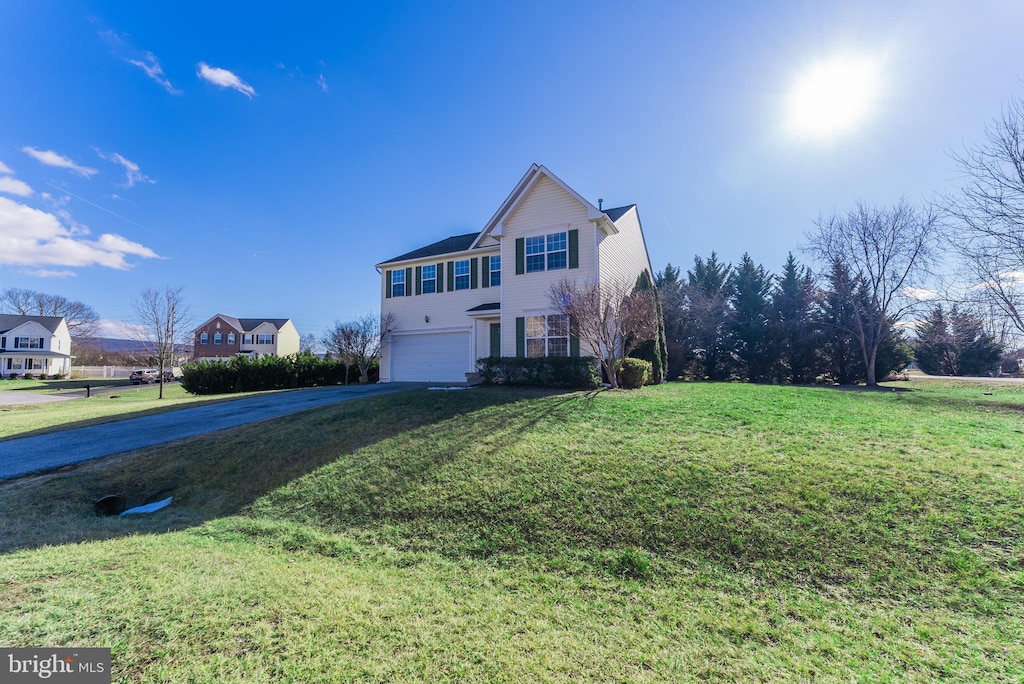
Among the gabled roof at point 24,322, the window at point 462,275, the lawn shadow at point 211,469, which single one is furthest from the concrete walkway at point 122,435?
the gabled roof at point 24,322

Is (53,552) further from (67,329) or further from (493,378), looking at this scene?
(67,329)

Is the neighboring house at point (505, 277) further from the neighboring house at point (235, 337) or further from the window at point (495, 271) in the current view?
the neighboring house at point (235, 337)

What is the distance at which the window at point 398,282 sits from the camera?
816 inches

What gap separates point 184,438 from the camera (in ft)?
32.5

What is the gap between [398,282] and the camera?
68.6ft

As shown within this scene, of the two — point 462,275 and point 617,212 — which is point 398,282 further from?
point 617,212

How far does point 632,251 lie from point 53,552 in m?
19.2

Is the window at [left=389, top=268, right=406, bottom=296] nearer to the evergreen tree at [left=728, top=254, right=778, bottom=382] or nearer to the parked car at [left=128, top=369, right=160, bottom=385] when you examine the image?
the evergreen tree at [left=728, top=254, right=778, bottom=382]

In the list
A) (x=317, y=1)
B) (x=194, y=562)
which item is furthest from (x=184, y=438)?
(x=317, y=1)

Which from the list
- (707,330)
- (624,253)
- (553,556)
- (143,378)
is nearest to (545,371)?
(624,253)

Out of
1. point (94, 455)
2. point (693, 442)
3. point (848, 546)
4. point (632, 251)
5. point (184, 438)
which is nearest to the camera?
point (848, 546)

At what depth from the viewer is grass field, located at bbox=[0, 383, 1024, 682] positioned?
120 inches

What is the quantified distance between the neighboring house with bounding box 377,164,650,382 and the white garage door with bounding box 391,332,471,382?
0.05 m

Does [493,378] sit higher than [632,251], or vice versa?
[632,251]
